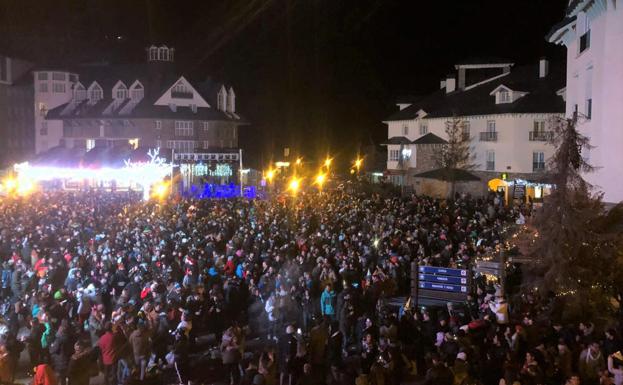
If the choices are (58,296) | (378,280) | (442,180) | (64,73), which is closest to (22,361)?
(58,296)

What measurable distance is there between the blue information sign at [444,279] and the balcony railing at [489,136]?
86.5 ft

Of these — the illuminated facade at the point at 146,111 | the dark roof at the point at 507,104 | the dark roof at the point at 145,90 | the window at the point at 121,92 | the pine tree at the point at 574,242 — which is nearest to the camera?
the pine tree at the point at 574,242

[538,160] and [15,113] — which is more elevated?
[15,113]

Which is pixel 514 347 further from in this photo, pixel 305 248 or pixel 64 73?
pixel 64 73

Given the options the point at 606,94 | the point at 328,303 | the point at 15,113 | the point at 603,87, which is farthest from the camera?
the point at 15,113

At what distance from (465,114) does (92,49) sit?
120 ft

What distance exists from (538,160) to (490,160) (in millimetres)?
3003

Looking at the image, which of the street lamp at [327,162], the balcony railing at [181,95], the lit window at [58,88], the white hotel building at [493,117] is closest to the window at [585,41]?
the white hotel building at [493,117]

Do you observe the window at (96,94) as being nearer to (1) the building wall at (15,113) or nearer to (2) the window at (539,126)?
(1) the building wall at (15,113)

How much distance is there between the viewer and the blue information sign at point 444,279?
10852mm

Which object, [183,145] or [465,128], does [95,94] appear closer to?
[183,145]

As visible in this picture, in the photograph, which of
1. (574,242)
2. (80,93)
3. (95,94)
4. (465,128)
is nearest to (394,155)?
(465,128)

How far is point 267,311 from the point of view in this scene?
11539 millimetres

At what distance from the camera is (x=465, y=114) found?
37000mm
